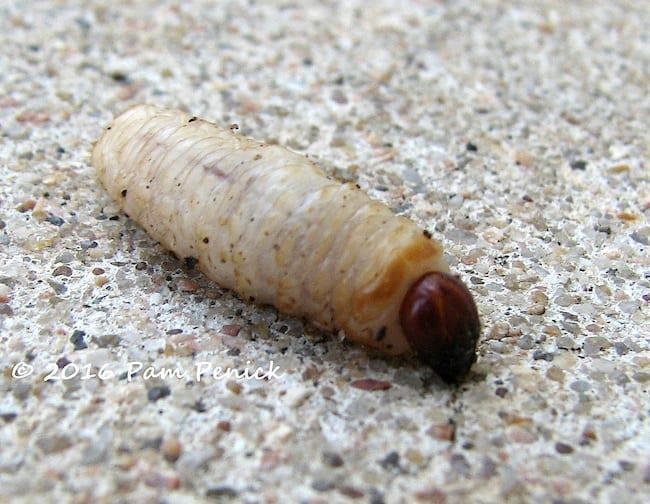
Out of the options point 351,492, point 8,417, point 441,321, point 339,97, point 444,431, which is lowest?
point 8,417

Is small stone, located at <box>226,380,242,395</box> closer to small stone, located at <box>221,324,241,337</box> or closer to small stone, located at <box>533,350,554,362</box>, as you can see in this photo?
small stone, located at <box>221,324,241,337</box>

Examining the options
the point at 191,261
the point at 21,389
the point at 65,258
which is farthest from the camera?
the point at 65,258

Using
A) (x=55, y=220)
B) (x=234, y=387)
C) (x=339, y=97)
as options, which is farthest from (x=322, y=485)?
(x=339, y=97)

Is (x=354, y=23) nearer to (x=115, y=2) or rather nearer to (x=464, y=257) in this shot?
(x=115, y=2)

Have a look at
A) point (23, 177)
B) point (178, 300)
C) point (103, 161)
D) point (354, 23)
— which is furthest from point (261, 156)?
point (354, 23)

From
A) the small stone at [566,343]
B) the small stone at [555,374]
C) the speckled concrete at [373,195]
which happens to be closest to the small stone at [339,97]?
the speckled concrete at [373,195]

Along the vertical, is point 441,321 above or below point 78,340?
above

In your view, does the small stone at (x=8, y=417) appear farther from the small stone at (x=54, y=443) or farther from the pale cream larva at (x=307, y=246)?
the pale cream larva at (x=307, y=246)

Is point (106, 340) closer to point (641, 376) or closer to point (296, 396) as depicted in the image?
point (296, 396)
